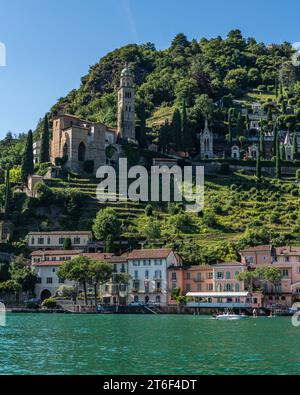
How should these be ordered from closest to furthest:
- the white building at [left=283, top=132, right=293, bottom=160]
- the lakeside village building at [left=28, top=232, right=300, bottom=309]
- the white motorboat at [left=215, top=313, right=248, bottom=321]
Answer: the white motorboat at [left=215, top=313, right=248, bottom=321]
the lakeside village building at [left=28, top=232, right=300, bottom=309]
the white building at [left=283, top=132, right=293, bottom=160]

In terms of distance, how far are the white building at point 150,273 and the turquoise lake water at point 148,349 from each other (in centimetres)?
3302

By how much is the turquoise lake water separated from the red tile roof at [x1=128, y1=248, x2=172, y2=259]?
33.0m

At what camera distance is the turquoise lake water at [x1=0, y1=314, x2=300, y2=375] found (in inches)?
1287

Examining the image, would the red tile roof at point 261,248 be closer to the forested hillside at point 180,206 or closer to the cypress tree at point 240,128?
the forested hillside at point 180,206

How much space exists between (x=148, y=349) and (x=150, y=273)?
171ft

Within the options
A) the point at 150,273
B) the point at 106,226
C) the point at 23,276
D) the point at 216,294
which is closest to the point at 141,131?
the point at 106,226

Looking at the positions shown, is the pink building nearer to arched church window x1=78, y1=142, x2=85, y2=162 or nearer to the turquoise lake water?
the turquoise lake water

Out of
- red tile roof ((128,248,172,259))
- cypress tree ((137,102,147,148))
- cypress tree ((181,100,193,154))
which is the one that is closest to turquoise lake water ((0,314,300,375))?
red tile roof ((128,248,172,259))

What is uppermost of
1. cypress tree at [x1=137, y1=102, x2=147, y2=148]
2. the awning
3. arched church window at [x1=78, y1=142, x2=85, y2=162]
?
cypress tree at [x1=137, y1=102, x2=147, y2=148]

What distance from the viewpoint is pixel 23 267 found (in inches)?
3792

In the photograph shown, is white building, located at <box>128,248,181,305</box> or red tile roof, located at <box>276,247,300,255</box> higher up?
red tile roof, located at <box>276,247,300,255</box>

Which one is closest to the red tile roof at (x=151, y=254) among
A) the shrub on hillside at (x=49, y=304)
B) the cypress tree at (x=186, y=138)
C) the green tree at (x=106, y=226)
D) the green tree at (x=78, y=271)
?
the green tree at (x=78, y=271)

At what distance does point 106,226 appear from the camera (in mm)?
101000
